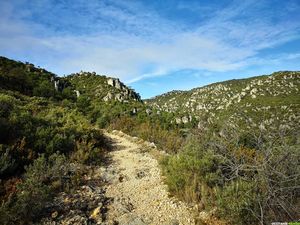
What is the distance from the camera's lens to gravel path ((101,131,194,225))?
615 centimetres

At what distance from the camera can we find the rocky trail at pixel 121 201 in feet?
19.7

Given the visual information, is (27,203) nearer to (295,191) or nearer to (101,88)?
(295,191)

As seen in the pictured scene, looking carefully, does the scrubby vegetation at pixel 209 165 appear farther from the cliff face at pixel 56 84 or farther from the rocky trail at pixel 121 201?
the cliff face at pixel 56 84

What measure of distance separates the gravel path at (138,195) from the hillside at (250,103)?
2564mm

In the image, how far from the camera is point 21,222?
5254 mm

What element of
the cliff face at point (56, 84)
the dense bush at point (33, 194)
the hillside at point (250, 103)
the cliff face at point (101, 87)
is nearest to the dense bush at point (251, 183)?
the hillside at point (250, 103)

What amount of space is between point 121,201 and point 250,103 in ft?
155

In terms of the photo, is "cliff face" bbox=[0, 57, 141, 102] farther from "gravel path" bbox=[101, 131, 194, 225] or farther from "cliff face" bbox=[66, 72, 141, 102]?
"gravel path" bbox=[101, 131, 194, 225]

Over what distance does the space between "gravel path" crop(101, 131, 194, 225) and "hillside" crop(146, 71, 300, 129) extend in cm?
256

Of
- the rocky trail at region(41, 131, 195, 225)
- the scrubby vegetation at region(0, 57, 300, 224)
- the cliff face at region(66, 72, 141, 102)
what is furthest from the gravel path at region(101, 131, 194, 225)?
the cliff face at region(66, 72, 141, 102)

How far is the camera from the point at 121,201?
6.88m

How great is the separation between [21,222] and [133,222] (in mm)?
2251

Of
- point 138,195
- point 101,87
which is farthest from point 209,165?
point 101,87

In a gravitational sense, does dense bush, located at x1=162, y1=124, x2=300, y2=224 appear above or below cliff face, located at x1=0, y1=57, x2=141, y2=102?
below
